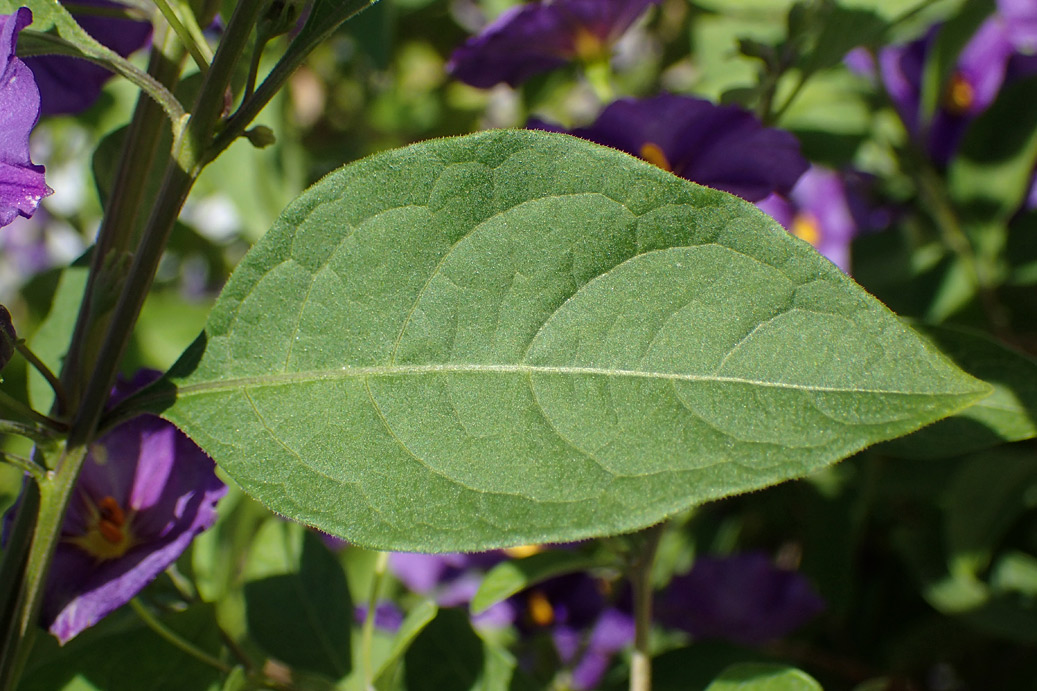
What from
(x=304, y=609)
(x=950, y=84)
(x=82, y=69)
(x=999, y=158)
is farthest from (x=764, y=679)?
(x=950, y=84)

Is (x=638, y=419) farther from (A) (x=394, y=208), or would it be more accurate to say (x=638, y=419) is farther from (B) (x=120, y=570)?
(B) (x=120, y=570)

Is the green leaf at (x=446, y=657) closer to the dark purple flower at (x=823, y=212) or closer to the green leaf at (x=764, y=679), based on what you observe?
the green leaf at (x=764, y=679)

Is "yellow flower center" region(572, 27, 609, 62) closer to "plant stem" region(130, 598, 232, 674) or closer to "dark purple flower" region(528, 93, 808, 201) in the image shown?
"dark purple flower" region(528, 93, 808, 201)

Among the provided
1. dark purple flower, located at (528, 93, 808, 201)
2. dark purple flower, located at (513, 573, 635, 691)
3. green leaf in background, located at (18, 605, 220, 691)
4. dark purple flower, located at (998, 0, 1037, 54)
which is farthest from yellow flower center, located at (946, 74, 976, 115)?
green leaf in background, located at (18, 605, 220, 691)

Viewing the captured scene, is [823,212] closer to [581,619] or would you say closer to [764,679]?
[581,619]

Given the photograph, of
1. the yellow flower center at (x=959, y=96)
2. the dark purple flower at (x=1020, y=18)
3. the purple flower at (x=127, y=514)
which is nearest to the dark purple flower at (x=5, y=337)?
the purple flower at (x=127, y=514)

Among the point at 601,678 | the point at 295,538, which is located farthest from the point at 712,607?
the point at 295,538

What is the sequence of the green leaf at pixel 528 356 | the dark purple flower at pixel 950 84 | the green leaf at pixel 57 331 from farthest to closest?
1. the dark purple flower at pixel 950 84
2. the green leaf at pixel 57 331
3. the green leaf at pixel 528 356
